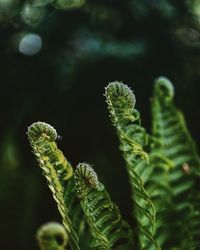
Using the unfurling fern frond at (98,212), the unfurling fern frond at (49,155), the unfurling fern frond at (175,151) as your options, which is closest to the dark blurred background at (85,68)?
the unfurling fern frond at (175,151)

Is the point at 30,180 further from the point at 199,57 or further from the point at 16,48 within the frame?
the point at 199,57

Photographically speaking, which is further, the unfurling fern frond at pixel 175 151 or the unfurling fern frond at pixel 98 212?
the unfurling fern frond at pixel 175 151

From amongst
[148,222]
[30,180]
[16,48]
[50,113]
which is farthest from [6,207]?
[148,222]

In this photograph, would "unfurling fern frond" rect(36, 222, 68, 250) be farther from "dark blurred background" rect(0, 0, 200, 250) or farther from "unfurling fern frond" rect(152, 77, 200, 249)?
"dark blurred background" rect(0, 0, 200, 250)

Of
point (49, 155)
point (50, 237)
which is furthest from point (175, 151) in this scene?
point (49, 155)

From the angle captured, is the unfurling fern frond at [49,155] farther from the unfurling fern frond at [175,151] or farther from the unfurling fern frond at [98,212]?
the unfurling fern frond at [175,151]

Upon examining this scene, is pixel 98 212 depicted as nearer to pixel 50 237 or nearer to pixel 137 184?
pixel 137 184
